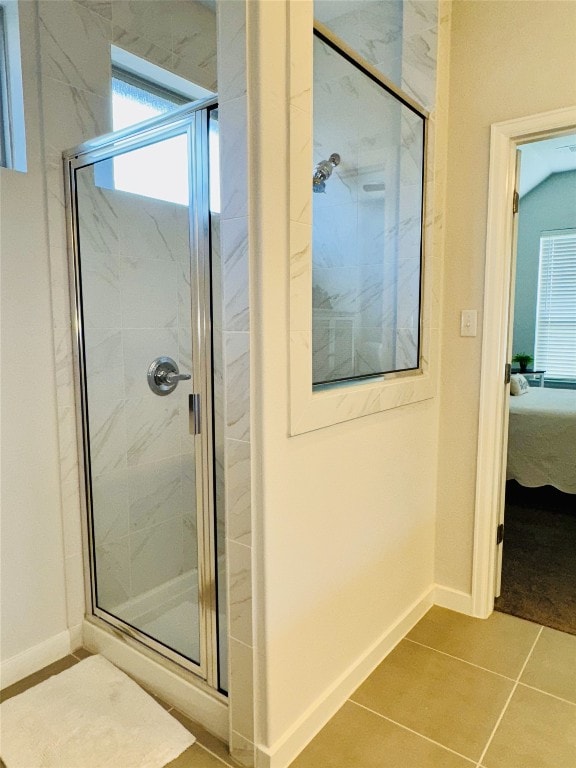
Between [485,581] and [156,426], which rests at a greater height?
[156,426]

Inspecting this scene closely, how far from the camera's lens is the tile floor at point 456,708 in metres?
1.43

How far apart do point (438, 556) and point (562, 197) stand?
474 centimetres

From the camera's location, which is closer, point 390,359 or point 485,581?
point 390,359

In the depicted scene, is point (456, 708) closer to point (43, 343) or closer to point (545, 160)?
point (43, 343)

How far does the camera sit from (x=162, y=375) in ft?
6.72

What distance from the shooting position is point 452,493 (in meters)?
2.20

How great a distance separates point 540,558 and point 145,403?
2.21 m

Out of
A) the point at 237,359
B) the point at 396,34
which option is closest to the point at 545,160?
the point at 396,34

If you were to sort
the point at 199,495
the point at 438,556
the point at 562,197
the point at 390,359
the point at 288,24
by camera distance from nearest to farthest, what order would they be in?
the point at 288,24 → the point at 199,495 → the point at 390,359 → the point at 438,556 → the point at 562,197

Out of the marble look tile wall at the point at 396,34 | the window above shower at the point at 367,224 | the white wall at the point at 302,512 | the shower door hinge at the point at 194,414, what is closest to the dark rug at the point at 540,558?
the white wall at the point at 302,512

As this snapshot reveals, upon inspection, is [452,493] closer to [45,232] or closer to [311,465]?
[311,465]

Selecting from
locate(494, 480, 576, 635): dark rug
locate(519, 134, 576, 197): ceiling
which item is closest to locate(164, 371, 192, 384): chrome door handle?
locate(494, 480, 576, 635): dark rug

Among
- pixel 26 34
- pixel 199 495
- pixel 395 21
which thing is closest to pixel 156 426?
pixel 199 495

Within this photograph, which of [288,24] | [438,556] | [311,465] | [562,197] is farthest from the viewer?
[562,197]
